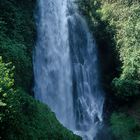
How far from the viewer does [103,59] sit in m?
21.9

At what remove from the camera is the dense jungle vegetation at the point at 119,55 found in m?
19.2

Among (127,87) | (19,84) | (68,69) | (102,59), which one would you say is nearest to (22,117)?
(19,84)

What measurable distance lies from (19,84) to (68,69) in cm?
570

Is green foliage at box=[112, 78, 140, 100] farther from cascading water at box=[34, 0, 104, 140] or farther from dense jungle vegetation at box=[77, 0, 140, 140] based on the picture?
cascading water at box=[34, 0, 104, 140]

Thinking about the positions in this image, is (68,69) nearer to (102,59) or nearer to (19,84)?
(102,59)

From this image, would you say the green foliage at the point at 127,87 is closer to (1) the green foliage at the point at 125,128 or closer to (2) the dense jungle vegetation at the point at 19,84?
(1) the green foliage at the point at 125,128

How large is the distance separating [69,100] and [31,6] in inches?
197

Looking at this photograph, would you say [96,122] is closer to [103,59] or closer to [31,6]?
[103,59]

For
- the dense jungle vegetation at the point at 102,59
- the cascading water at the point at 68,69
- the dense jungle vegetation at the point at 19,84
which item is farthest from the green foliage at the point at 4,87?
the cascading water at the point at 68,69

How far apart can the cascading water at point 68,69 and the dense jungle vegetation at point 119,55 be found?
23.0 inches

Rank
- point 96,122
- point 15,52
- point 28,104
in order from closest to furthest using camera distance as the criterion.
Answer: point 28,104
point 15,52
point 96,122

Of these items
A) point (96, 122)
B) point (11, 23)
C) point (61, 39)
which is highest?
point (11, 23)

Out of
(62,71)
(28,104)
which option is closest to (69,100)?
(62,71)

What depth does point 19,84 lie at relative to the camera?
1537cm
